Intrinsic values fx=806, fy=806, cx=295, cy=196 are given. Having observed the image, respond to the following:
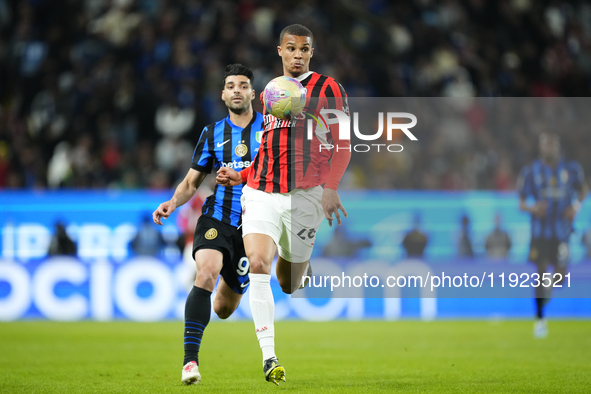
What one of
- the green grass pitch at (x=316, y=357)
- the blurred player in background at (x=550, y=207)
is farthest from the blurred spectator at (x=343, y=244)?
the blurred player in background at (x=550, y=207)

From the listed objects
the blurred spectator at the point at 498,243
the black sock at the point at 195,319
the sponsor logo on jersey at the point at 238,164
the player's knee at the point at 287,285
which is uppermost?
the sponsor logo on jersey at the point at 238,164

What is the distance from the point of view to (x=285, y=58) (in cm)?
563

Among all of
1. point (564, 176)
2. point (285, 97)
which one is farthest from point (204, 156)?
point (564, 176)

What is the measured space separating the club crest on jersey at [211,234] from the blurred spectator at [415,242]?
6629 millimetres

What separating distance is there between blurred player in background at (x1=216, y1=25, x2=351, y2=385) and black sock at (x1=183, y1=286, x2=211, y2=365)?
1.56 feet

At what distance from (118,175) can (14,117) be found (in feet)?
8.41

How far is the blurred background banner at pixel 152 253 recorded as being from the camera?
12.2 meters

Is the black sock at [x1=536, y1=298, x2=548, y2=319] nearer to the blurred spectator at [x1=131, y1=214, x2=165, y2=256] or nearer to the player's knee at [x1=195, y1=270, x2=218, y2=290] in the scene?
the player's knee at [x1=195, y1=270, x2=218, y2=290]

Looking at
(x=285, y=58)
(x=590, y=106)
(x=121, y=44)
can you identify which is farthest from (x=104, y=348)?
(x=590, y=106)

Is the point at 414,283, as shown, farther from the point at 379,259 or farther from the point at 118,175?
the point at 118,175

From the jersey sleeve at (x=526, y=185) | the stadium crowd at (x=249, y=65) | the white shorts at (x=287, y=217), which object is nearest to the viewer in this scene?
the white shorts at (x=287, y=217)

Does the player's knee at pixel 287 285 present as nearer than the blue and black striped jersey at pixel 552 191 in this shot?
Yes

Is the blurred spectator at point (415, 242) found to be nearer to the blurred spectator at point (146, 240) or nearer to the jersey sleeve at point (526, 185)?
the jersey sleeve at point (526, 185)

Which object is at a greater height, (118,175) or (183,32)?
(183,32)
